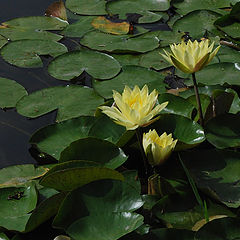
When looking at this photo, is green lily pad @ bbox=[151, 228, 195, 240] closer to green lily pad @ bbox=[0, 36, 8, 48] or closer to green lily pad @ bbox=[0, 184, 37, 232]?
green lily pad @ bbox=[0, 184, 37, 232]

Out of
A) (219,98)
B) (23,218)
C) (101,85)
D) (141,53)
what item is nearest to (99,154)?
(23,218)

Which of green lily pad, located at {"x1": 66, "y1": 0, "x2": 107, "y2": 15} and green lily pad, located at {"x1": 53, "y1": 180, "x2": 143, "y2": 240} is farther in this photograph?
green lily pad, located at {"x1": 66, "y1": 0, "x2": 107, "y2": 15}

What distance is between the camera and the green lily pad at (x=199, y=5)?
140 inches

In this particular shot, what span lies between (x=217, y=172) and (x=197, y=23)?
5.36 ft

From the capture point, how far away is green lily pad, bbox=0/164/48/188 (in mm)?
2112

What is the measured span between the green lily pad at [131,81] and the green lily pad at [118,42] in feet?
0.87

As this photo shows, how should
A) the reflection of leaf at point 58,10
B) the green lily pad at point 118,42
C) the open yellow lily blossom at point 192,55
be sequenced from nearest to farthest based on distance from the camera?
the open yellow lily blossom at point 192,55
the green lily pad at point 118,42
the reflection of leaf at point 58,10

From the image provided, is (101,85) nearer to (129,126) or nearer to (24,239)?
(129,126)

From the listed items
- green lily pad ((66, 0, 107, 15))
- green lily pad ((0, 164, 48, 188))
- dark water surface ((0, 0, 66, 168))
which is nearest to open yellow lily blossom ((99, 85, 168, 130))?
green lily pad ((0, 164, 48, 188))

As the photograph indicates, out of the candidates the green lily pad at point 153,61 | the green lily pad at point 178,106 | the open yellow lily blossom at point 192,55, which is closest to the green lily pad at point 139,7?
the green lily pad at point 153,61

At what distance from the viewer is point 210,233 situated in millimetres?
1587

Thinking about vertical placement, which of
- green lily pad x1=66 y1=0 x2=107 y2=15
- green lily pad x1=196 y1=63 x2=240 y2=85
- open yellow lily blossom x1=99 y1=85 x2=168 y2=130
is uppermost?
open yellow lily blossom x1=99 y1=85 x2=168 y2=130

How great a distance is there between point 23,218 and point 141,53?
5.08 ft

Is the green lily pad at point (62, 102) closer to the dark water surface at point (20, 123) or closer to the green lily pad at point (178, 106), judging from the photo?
the dark water surface at point (20, 123)
